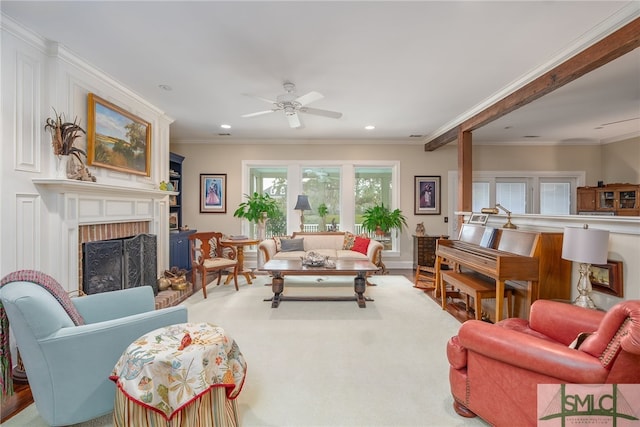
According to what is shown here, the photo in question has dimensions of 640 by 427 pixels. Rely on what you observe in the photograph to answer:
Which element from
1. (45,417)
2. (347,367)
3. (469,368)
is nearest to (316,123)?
(347,367)

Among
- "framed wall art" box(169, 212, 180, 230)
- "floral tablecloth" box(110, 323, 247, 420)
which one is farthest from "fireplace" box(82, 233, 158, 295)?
"floral tablecloth" box(110, 323, 247, 420)

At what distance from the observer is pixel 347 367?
88.1 inches

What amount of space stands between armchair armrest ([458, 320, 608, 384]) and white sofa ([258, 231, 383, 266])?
3075mm

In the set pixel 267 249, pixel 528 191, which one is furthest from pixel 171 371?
pixel 528 191

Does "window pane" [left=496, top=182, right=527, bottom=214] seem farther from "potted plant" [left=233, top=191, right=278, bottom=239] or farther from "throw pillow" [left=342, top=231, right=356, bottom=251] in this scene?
"potted plant" [left=233, top=191, right=278, bottom=239]

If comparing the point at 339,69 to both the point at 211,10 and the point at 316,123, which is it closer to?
the point at 211,10

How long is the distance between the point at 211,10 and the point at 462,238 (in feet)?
12.7

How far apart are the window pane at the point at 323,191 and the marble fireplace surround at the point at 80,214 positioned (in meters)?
3.09

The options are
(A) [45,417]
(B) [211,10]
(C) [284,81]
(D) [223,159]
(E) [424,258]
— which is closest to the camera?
(A) [45,417]

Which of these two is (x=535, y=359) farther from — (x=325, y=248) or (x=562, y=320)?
(x=325, y=248)

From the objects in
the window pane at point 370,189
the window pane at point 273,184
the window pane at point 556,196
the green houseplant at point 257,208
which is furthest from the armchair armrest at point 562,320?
the window pane at point 556,196

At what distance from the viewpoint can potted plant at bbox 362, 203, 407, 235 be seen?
5.70 metres

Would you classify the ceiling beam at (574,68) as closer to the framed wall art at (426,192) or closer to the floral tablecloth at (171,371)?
the framed wall art at (426,192)

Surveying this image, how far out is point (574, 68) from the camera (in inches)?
99.4
